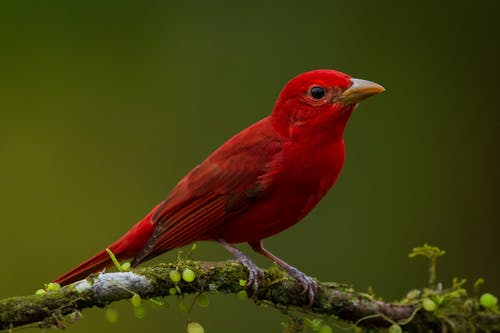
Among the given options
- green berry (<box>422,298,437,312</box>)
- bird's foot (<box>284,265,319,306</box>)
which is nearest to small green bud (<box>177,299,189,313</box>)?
bird's foot (<box>284,265,319,306</box>)

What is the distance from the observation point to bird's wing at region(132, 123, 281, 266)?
154 inches

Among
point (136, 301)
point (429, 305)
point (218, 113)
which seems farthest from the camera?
point (218, 113)

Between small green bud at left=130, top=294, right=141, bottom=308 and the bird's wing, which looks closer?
small green bud at left=130, top=294, right=141, bottom=308

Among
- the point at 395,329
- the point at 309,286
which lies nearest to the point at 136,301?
the point at 309,286

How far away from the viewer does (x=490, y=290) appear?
228 inches

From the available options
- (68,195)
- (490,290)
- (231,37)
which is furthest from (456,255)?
(68,195)

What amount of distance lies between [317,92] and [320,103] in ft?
0.17

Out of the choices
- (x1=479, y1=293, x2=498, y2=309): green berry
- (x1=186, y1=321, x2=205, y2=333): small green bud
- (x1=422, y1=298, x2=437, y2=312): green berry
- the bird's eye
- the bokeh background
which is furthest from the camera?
the bokeh background

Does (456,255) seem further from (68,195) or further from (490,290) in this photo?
(68,195)

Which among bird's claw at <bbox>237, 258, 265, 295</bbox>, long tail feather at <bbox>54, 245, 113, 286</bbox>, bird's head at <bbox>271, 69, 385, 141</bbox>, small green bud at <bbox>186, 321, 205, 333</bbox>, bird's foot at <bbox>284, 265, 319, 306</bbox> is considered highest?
bird's head at <bbox>271, 69, 385, 141</bbox>

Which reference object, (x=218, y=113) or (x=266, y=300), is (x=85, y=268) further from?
(x=218, y=113)

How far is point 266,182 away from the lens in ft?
12.8

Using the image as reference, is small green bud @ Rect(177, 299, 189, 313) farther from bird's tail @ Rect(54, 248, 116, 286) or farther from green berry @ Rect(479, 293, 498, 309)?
green berry @ Rect(479, 293, 498, 309)

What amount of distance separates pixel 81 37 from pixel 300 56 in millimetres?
1671
